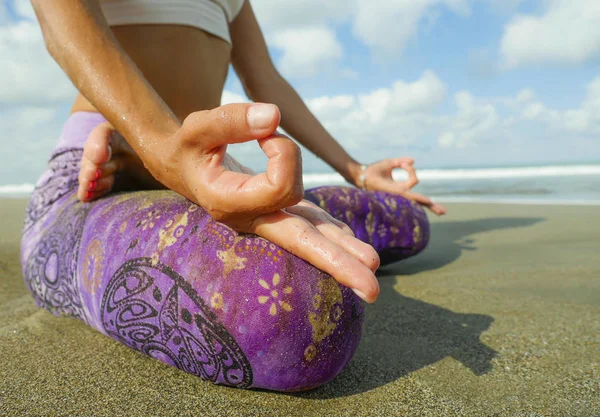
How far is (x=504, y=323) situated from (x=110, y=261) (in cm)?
114

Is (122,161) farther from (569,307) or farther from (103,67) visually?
(569,307)

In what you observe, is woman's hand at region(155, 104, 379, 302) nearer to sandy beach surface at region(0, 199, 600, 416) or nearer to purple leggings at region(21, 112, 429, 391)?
purple leggings at region(21, 112, 429, 391)

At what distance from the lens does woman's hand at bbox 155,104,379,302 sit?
2.58ft

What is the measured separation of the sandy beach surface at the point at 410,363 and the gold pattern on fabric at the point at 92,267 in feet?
0.60

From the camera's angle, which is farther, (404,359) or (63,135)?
(63,135)

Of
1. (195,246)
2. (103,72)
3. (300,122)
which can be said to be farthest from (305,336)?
(300,122)

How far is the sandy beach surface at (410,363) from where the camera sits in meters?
0.95

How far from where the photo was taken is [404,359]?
1.17m

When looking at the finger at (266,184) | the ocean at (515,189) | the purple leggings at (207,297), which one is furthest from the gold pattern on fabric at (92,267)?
the ocean at (515,189)

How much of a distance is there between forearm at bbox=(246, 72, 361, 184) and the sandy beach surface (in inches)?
30.8

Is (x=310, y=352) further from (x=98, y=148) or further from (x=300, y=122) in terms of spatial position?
(x=300, y=122)

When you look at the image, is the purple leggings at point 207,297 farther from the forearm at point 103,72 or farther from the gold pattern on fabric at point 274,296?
the forearm at point 103,72

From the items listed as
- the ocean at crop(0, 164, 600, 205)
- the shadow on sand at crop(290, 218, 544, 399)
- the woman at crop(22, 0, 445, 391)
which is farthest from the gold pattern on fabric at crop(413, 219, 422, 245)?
the ocean at crop(0, 164, 600, 205)

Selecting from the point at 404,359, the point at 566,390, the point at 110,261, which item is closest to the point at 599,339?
the point at 566,390
